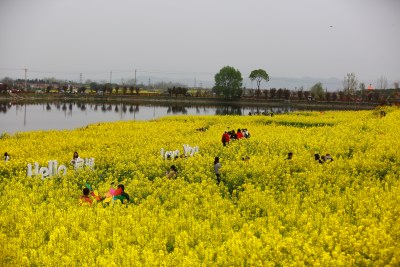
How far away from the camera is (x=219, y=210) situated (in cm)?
1337

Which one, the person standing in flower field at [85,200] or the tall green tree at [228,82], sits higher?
the tall green tree at [228,82]

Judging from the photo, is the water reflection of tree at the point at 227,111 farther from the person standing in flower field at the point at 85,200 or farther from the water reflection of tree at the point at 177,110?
the person standing in flower field at the point at 85,200

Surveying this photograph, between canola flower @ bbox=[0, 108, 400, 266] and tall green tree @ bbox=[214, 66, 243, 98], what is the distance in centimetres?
9439

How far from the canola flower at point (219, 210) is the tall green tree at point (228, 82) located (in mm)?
94385

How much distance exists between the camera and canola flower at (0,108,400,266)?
9086 millimetres

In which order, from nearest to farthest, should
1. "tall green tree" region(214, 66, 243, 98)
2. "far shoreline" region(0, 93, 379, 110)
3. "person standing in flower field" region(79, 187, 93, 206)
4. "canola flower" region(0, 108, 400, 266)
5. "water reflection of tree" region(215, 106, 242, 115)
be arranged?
"canola flower" region(0, 108, 400, 266), "person standing in flower field" region(79, 187, 93, 206), "water reflection of tree" region(215, 106, 242, 115), "far shoreline" region(0, 93, 379, 110), "tall green tree" region(214, 66, 243, 98)

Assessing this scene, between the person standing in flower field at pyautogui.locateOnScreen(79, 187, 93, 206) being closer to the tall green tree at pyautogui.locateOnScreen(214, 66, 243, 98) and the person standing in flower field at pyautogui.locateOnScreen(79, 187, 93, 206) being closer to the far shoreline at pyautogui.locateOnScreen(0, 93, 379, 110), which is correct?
the far shoreline at pyautogui.locateOnScreen(0, 93, 379, 110)

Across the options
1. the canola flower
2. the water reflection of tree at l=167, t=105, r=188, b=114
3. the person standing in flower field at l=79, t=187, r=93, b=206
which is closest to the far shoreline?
the water reflection of tree at l=167, t=105, r=188, b=114

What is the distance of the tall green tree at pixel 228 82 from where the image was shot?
120438 millimetres

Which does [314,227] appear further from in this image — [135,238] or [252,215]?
[135,238]

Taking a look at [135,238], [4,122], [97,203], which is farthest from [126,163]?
[4,122]

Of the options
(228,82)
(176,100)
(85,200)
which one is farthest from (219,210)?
(228,82)

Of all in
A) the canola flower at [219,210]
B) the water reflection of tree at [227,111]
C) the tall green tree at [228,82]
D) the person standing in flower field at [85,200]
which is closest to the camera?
the canola flower at [219,210]

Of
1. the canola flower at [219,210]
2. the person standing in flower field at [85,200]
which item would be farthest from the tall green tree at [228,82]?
the person standing in flower field at [85,200]
